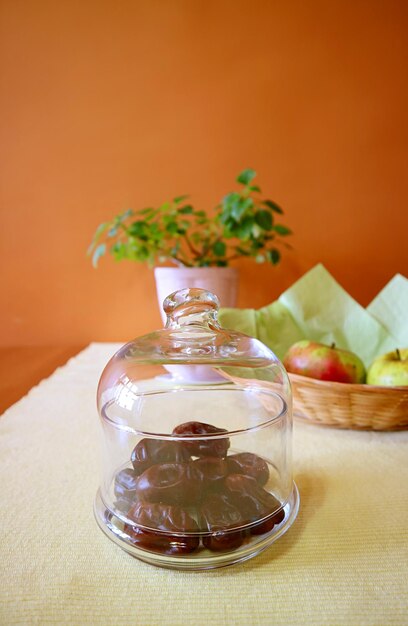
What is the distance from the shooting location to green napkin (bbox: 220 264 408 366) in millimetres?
716

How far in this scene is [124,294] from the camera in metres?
1.14

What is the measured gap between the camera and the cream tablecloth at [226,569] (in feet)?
0.80

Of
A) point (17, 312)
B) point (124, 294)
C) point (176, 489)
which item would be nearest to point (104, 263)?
point (124, 294)

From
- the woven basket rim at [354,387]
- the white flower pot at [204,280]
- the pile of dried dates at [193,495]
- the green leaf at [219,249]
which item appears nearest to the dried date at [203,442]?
the pile of dried dates at [193,495]

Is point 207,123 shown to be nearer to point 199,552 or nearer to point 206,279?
point 206,279

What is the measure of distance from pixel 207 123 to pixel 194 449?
Result: 98 centimetres

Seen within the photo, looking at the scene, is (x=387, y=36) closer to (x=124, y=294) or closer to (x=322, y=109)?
(x=322, y=109)

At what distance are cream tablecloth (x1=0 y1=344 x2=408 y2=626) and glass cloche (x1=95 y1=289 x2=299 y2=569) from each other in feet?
0.05

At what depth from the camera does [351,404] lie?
0.49 m

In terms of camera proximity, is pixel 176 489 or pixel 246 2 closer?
pixel 176 489

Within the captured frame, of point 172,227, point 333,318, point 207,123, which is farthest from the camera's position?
point 207,123

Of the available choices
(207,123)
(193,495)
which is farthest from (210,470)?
(207,123)

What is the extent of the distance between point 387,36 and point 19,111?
3.20 ft

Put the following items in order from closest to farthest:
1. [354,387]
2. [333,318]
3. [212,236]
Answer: [354,387], [333,318], [212,236]
